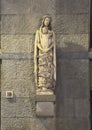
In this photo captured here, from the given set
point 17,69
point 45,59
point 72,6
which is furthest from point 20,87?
point 72,6

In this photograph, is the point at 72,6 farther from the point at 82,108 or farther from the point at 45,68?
the point at 82,108

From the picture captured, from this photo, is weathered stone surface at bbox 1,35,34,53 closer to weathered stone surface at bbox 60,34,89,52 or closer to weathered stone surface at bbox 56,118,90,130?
weathered stone surface at bbox 60,34,89,52

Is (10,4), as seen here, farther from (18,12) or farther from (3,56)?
(3,56)

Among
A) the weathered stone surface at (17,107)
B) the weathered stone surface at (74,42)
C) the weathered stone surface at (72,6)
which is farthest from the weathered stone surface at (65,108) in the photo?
the weathered stone surface at (72,6)

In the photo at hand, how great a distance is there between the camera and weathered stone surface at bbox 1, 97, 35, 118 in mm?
11602

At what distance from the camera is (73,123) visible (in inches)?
455

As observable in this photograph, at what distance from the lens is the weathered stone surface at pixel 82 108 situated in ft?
37.9

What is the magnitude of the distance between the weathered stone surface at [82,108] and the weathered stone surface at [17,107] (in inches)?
46.1

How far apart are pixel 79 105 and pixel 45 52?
1694mm

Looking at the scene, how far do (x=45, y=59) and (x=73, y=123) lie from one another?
6.16 ft

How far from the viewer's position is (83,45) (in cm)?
1155

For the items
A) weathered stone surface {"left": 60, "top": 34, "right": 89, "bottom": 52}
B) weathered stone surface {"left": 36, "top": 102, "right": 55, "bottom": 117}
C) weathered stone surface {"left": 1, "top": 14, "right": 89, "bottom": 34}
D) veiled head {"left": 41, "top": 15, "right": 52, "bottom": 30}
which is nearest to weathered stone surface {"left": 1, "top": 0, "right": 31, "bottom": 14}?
weathered stone surface {"left": 1, "top": 14, "right": 89, "bottom": 34}

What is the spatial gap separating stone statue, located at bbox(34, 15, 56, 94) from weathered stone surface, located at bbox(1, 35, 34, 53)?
341 mm

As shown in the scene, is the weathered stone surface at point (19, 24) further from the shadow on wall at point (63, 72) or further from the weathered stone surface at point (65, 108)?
the weathered stone surface at point (65, 108)
